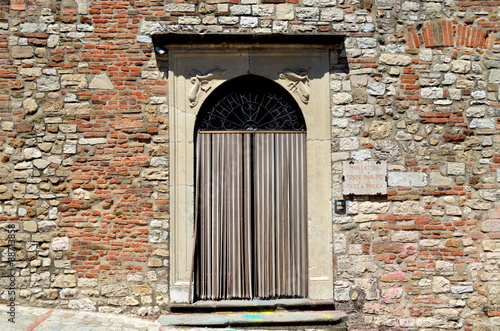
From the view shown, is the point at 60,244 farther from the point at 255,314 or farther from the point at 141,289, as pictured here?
the point at 255,314

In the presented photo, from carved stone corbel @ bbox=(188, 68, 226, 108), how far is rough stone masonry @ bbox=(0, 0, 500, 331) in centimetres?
34

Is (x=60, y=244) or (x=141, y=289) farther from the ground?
(x=60, y=244)

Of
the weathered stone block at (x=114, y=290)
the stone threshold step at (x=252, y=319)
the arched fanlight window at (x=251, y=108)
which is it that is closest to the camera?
the stone threshold step at (x=252, y=319)

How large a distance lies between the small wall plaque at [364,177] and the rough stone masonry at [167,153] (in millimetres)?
109

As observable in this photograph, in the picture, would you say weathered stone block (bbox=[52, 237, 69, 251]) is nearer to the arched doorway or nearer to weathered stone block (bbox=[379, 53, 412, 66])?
the arched doorway

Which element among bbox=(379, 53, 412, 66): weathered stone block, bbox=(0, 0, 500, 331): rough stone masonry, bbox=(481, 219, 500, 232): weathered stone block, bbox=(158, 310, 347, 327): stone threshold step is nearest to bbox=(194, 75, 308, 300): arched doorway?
bbox=(158, 310, 347, 327): stone threshold step

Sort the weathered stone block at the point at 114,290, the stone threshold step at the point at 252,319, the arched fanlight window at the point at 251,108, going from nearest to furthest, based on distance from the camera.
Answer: the stone threshold step at the point at 252,319
the weathered stone block at the point at 114,290
the arched fanlight window at the point at 251,108

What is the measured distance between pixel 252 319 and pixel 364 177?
7.13 feet

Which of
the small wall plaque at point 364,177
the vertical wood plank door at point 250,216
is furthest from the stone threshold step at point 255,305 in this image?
the small wall plaque at point 364,177

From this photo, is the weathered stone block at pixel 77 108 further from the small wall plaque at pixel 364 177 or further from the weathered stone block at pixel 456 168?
the weathered stone block at pixel 456 168

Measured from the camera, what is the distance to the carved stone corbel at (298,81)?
5547 millimetres

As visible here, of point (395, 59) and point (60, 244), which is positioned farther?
point (395, 59)

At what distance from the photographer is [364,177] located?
18.0 feet

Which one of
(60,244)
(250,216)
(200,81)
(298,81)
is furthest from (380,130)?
(60,244)
